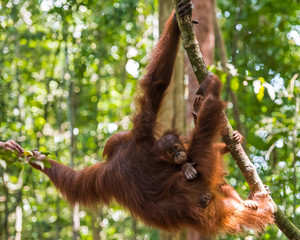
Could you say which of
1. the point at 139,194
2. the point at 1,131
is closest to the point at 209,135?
the point at 139,194

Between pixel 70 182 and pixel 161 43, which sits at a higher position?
pixel 161 43

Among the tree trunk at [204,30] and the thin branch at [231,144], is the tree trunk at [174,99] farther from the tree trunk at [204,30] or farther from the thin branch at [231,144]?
the thin branch at [231,144]

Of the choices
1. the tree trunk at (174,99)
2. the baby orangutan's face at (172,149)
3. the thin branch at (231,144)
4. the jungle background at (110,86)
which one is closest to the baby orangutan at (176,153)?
the baby orangutan's face at (172,149)

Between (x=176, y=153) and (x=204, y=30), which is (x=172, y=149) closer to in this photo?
(x=176, y=153)

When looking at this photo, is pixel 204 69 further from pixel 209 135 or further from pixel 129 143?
pixel 129 143

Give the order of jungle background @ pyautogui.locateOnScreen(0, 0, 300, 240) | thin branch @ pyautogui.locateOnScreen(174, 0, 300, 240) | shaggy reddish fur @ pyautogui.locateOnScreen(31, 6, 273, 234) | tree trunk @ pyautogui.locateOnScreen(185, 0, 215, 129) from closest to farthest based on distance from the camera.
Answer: thin branch @ pyautogui.locateOnScreen(174, 0, 300, 240) < shaggy reddish fur @ pyautogui.locateOnScreen(31, 6, 273, 234) < jungle background @ pyautogui.locateOnScreen(0, 0, 300, 240) < tree trunk @ pyautogui.locateOnScreen(185, 0, 215, 129)

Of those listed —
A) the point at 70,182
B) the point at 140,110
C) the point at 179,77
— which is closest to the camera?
the point at 140,110

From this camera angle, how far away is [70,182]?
4012 mm

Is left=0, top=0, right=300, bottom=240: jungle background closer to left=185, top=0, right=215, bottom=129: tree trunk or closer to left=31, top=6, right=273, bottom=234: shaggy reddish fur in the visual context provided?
left=185, top=0, right=215, bottom=129: tree trunk

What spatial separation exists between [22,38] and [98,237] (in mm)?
3613

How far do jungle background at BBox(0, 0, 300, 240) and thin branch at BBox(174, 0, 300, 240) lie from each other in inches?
47.7

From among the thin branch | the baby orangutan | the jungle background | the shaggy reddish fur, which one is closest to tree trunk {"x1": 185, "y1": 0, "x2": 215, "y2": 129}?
the jungle background

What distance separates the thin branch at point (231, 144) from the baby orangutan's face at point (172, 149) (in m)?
0.51

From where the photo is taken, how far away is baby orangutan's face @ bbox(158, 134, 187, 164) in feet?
11.1
